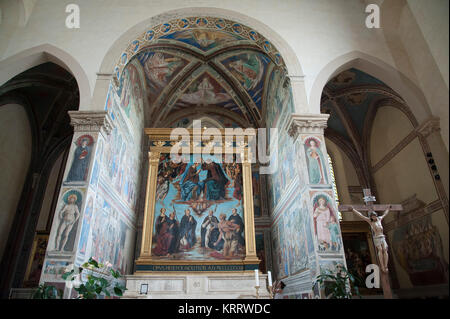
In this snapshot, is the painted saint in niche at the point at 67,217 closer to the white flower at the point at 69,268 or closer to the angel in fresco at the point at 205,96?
the white flower at the point at 69,268

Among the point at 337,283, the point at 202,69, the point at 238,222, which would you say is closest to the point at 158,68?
the point at 202,69

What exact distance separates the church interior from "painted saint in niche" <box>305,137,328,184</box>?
0.03 m

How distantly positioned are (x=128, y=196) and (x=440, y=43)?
1016 cm

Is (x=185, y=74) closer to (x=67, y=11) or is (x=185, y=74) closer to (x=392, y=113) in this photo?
(x=67, y=11)

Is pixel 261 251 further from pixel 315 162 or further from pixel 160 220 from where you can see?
pixel 315 162

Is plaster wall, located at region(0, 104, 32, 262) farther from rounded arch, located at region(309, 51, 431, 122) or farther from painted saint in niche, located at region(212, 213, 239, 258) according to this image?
rounded arch, located at region(309, 51, 431, 122)

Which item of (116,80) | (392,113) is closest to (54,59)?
(116,80)

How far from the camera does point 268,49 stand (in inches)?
374

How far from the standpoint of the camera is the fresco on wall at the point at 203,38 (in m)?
10.8

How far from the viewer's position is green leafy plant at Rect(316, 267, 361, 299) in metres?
5.89

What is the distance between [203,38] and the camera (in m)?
11.4

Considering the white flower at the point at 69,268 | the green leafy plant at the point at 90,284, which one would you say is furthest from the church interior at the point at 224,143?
the green leafy plant at the point at 90,284

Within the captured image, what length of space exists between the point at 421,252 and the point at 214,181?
7.30 meters

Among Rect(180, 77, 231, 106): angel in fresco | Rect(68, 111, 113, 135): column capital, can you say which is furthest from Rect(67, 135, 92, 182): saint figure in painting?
Rect(180, 77, 231, 106): angel in fresco
